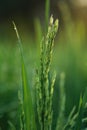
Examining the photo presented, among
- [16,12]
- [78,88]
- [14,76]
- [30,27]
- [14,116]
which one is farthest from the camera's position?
[16,12]

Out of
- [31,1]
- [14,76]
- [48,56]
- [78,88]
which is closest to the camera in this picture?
[48,56]

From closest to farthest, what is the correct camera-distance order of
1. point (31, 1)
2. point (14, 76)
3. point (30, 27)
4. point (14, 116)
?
1. point (14, 116)
2. point (14, 76)
3. point (30, 27)
4. point (31, 1)

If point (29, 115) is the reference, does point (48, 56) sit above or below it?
above

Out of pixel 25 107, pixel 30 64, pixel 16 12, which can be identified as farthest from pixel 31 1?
pixel 25 107

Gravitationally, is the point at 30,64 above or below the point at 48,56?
below

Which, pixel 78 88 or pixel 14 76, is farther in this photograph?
pixel 14 76

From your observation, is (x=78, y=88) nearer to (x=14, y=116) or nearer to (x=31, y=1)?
(x=14, y=116)

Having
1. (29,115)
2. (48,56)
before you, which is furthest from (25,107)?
(48,56)

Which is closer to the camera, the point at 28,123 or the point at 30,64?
the point at 28,123

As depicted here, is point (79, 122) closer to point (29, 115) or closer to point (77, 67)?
point (29, 115)
